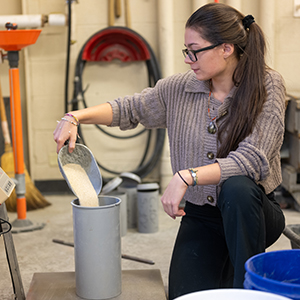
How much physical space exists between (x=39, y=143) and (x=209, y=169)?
249cm

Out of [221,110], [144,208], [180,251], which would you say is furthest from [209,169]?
[144,208]

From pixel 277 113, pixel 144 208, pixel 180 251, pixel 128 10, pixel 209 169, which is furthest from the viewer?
pixel 128 10

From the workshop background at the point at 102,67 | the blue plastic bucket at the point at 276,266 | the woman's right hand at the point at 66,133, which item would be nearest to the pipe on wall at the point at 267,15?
the workshop background at the point at 102,67

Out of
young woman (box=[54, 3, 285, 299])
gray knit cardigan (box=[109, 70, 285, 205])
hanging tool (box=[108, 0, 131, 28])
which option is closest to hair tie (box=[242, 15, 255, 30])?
young woman (box=[54, 3, 285, 299])

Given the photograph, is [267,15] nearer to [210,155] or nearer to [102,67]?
[102,67]

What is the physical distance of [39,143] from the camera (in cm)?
356

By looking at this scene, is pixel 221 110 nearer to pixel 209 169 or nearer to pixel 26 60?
pixel 209 169

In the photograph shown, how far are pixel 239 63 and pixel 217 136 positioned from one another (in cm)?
25

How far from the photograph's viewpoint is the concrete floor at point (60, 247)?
2119mm

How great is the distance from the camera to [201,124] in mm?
1552

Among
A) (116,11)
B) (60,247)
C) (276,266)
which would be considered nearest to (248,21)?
(276,266)

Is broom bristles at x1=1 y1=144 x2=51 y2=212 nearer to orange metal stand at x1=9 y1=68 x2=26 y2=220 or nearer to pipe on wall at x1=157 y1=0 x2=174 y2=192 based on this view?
orange metal stand at x1=9 y1=68 x2=26 y2=220

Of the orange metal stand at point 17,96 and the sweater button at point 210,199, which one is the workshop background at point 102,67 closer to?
the orange metal stand at point 17,96

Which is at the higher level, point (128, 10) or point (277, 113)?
point (128, 10)
